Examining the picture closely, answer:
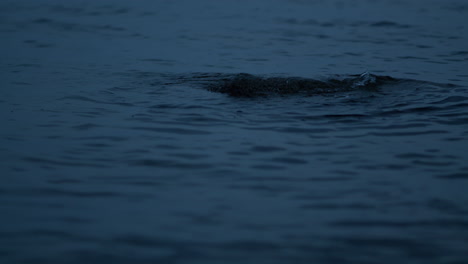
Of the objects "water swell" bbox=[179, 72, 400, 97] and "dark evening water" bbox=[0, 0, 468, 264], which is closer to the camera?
"dark evening water" bbox=[0, 0, 468, 264]

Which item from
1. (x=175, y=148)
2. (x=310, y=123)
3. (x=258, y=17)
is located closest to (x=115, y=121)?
(x=175, y=148)

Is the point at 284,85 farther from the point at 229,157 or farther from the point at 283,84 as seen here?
the point at 229,157

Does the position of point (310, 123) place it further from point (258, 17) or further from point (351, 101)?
point (258, 17)

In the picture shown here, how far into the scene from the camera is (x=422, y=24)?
60.1 ft

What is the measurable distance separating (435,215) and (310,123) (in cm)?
297

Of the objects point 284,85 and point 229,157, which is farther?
point 284,85

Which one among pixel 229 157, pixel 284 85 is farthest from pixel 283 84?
pixel 229 157

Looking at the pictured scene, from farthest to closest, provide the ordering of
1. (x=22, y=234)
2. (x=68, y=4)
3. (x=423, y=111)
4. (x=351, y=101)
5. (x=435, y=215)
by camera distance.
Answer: (x=68, y=4) → (x=351, y=101) → (x=423, y=111) → (x=435, y=215) → (x=22, y=234)

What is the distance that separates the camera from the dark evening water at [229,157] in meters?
4.28

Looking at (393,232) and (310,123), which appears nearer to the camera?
(393,232)

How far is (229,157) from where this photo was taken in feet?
20.5

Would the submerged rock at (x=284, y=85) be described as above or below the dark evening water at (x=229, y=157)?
above

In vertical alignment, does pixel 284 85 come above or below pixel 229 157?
above

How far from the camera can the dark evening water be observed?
4.28m
